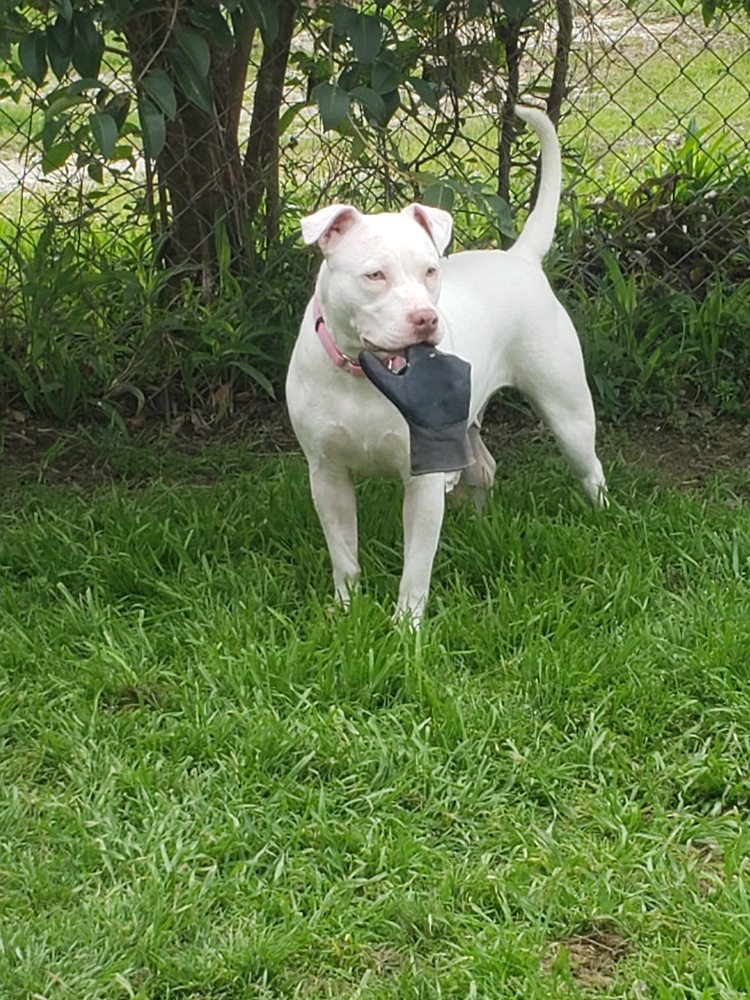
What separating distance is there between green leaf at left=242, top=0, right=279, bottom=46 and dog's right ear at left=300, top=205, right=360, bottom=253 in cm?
66

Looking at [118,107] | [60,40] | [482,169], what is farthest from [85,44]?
[482,169]

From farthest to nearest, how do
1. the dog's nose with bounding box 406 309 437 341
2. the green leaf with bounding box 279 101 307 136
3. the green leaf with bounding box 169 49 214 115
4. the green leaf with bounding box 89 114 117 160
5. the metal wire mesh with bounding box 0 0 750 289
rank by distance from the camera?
1. the metal wire mesh with bounding box 0 0 750 289
2. the green leaf with bounding box 279 101 307 136
3. the green leaf with bounding box 169 49 214 115
4. the green leaf with bounding box 89 114 117 160
5. the dog's nose with bounding box 406 309 437 341

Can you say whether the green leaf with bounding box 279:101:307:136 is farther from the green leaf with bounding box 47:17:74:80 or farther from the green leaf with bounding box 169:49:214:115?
the green leaf with bounding box 47:17:74:80

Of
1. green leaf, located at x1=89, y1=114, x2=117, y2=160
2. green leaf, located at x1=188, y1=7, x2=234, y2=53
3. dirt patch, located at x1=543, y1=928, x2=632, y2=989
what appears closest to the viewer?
dirt patch, located at x1=543, y1=928, x2=632, y2=989

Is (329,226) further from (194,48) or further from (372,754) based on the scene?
(372,754)

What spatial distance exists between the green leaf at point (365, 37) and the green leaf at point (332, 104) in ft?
0.38

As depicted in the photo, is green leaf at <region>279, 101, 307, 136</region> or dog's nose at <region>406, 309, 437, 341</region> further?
green leaf at <region>279, 101, 307, 136</region>

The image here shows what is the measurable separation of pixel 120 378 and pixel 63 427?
0.23 m

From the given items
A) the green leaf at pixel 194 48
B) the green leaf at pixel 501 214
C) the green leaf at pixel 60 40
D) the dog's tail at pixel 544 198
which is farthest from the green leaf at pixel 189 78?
the dog's tail at pixel 544 198

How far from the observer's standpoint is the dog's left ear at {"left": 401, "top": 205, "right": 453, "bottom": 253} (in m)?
2.97

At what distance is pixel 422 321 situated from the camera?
272 cm

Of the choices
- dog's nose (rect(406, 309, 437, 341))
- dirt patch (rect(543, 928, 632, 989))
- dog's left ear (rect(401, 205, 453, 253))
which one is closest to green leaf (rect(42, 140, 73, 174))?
dog's left ear (rect(401, 205, 453, 253))

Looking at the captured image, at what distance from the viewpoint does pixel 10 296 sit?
14.6ft

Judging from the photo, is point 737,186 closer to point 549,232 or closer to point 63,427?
point 549,232
